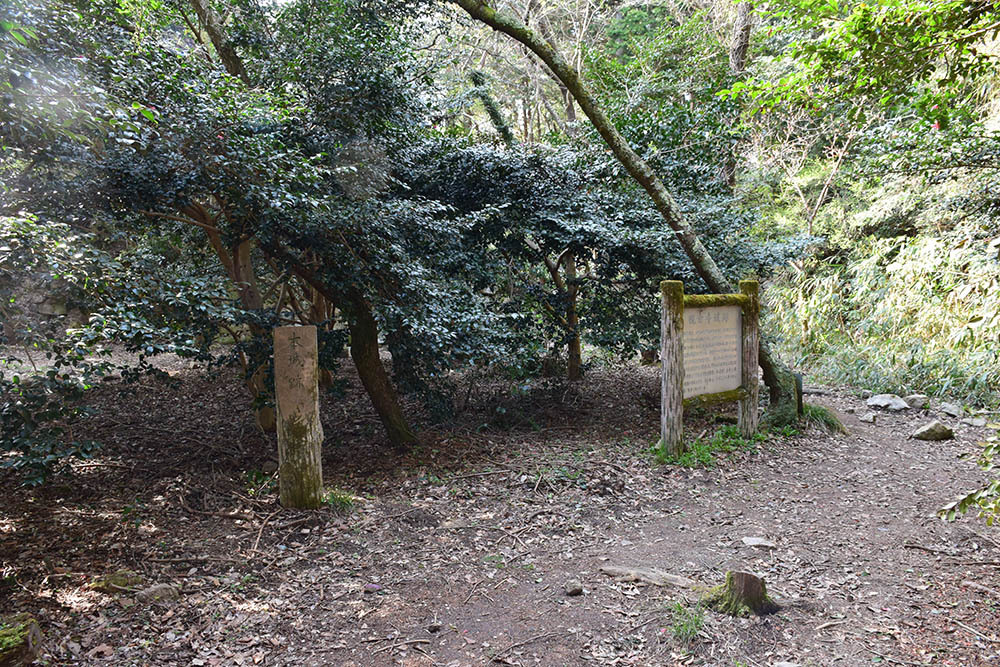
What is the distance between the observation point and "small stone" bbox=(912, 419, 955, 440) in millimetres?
6719

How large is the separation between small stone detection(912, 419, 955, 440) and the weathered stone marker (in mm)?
6573

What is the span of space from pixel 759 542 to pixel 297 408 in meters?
3.43

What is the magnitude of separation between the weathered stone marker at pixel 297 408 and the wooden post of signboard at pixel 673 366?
331 centimetres

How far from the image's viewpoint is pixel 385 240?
5.39 metres

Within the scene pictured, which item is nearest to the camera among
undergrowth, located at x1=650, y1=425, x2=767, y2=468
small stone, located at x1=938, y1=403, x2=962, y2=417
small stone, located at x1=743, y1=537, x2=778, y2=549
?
small stone, located at x1=743, y1=537, x2=778, y2=549

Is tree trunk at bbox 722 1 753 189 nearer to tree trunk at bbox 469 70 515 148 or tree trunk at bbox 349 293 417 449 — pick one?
tree trunk at bbox 469 70 515 148

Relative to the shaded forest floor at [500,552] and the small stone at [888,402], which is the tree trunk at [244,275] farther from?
the small stone at [888,402]

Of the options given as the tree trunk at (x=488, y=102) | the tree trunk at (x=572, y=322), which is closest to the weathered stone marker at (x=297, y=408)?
the tree trunk at (x=572, y=322)

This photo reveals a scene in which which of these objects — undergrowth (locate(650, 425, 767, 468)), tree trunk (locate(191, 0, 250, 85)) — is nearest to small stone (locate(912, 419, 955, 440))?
undergrowth (locate(650, 425, 767, 468))

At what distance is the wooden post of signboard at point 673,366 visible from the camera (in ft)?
19.2

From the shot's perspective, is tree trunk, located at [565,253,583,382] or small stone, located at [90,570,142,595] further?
tree trunk, located at [565,253,583,382]

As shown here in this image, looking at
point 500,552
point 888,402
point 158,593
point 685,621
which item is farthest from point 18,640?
point 888,402

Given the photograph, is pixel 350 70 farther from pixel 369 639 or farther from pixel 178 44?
pixel 369 639

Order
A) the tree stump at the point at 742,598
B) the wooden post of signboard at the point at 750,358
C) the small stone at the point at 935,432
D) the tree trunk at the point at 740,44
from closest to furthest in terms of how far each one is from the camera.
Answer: the tree stump at the point at 742,598 < the wooden post of signboard at the point at 750,358 < the small stone at the point at 935,432 < the tree trunk at the point at 740,44
